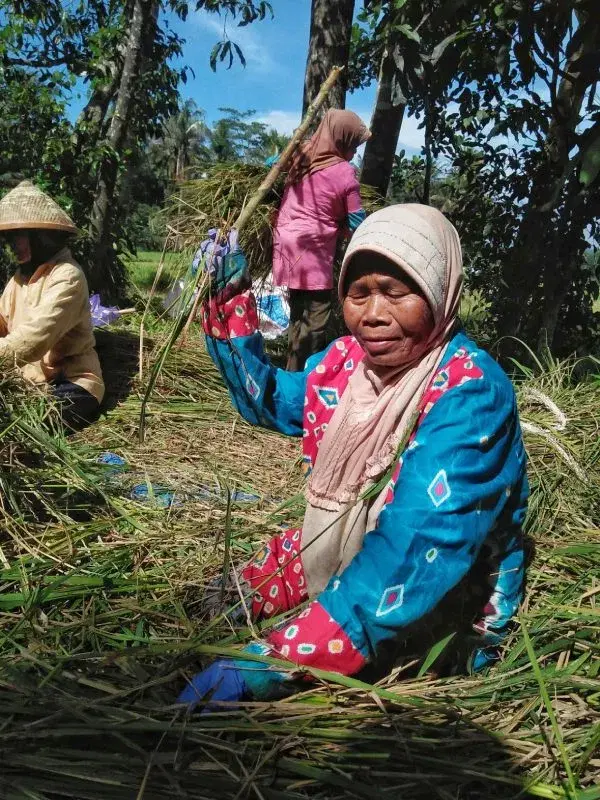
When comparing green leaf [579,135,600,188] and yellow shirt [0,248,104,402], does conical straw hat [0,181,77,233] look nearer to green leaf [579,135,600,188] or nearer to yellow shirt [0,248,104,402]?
yellow shirt [0,248,104,402]

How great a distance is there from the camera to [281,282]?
14.3ft

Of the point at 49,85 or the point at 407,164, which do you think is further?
the point at 407,164

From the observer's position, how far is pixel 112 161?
6.18 m

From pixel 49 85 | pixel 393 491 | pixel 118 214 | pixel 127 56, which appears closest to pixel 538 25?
pixel 393 491

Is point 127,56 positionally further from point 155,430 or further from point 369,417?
point 369,417

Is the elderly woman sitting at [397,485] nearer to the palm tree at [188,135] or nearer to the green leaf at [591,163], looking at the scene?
the green leaf at [591,163]

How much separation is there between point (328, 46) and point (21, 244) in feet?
8.20

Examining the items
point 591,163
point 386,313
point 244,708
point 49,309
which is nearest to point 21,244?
point 49,309

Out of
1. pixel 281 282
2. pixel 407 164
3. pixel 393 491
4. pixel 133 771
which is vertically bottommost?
pixel 133 771

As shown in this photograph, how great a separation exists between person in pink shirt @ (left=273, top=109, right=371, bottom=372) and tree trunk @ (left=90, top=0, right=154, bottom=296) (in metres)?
2.58

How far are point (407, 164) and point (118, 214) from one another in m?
2.94

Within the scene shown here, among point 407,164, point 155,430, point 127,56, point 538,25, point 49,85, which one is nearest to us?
point 538,25

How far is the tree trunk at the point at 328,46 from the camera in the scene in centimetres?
471

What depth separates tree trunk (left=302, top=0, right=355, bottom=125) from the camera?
471 cm
